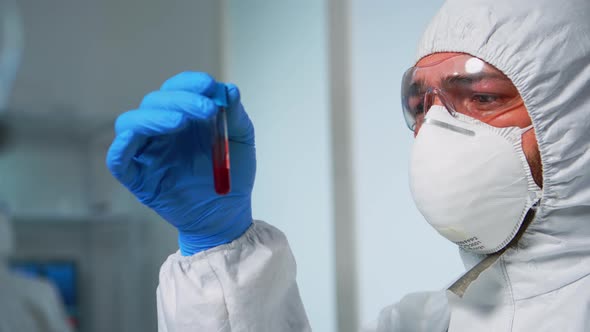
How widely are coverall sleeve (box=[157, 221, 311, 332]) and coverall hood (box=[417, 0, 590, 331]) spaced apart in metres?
0.33

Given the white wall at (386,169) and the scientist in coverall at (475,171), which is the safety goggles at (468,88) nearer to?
the scientist in coverall at (475,171)

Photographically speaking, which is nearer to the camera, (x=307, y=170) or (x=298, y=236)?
(x=298, y=236)

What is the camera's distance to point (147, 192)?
3.44 feet

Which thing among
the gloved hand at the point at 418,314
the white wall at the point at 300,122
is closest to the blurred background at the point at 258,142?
the white wall at the point at 300,122

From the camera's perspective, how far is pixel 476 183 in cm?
94

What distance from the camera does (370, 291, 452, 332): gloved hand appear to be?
3.81ft

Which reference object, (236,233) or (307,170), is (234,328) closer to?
(236,233)

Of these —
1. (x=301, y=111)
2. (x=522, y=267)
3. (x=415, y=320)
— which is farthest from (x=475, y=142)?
(x=301, y=111)

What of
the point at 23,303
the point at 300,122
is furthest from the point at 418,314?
the point at 23,303

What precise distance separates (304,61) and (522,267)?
4.66 feet

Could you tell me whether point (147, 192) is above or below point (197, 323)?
above

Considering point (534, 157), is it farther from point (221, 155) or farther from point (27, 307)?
point (27, 307)

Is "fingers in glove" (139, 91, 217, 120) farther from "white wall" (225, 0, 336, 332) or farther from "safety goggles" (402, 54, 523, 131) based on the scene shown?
"white wall" (225, 0, 336, 332)

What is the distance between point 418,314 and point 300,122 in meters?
1.15
